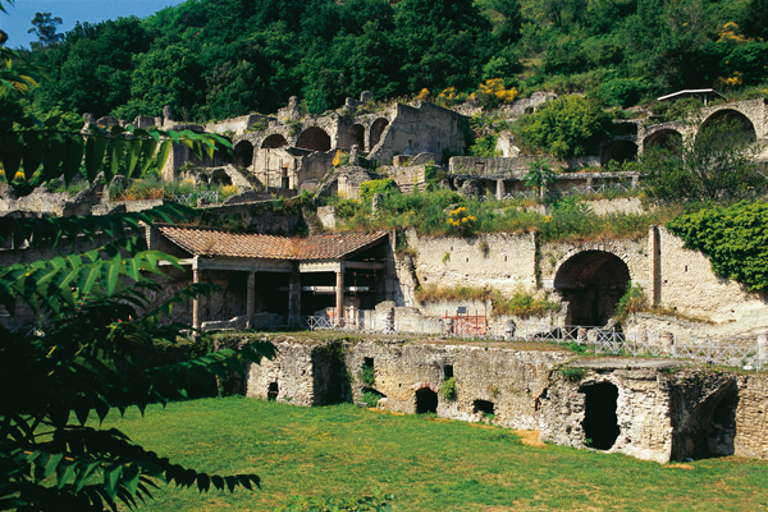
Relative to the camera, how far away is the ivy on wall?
1969 centimetres

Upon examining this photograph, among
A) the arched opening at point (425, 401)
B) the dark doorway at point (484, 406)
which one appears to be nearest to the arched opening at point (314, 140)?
the arched opening at point (425, 401)

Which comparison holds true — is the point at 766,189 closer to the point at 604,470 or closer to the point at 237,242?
the point at 604,470

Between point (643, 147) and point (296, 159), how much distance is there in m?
22.8

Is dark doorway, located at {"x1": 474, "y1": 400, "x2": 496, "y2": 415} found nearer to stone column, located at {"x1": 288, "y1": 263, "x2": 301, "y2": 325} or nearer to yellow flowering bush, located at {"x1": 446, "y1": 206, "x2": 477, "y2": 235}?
yellow flowering bush, located at {"x1": 446, "y1": 206, "x2": 477, "y2": 235}

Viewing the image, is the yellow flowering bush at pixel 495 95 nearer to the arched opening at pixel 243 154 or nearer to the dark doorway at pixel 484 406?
the arched opening at pixel 243 154

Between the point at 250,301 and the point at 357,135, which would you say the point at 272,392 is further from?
the point at 357,135

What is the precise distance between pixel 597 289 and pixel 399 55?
39.4 meters

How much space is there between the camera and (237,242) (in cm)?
2648

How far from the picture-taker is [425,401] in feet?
67.8

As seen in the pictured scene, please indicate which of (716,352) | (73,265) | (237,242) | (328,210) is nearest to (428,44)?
(328,210)

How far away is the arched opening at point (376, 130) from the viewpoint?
143 feet

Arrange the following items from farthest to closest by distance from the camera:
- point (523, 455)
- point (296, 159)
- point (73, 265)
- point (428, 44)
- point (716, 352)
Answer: point (428, 44) < point (296, 159) < point (716, 352) < point (523, 455) < point (73, 265)

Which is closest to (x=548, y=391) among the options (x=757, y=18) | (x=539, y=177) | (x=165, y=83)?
(x=539, y=177)

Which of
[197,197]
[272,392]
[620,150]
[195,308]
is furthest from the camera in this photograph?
[620,150]
